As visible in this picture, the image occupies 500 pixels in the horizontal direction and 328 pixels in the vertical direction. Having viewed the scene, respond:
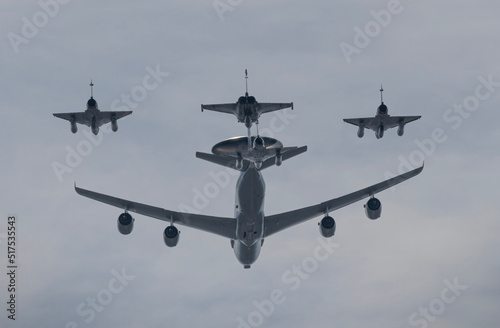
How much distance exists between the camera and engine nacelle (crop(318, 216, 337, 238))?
11369 centimetres

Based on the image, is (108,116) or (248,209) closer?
(248,209)

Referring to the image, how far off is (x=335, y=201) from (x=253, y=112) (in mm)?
13507

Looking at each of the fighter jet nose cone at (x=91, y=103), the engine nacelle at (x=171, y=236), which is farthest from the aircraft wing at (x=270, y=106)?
the fighter jet nose cone at (x=91, y=103)

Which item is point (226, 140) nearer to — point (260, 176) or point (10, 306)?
point (260, 176)

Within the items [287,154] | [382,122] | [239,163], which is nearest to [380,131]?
[382,122]

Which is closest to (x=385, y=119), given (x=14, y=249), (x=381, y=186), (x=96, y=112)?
(x=381, y=186)

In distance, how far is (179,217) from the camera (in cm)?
11669

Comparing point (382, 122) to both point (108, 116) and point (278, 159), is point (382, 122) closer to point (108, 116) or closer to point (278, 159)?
point (278, 159)

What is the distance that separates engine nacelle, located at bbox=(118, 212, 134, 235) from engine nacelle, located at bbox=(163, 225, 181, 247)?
4.01 metres

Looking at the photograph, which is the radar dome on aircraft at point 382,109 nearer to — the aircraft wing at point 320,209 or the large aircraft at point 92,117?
the aircraft wing at point 320,209

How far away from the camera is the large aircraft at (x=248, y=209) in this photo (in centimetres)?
10538

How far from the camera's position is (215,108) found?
118000 mm

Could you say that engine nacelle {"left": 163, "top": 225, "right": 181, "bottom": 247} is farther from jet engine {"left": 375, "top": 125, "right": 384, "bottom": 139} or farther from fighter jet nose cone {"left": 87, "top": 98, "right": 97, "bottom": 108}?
jet engine {"left": 375, "top": 125, "right": 384, "bottom": 139}

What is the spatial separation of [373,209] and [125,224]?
27087mm
